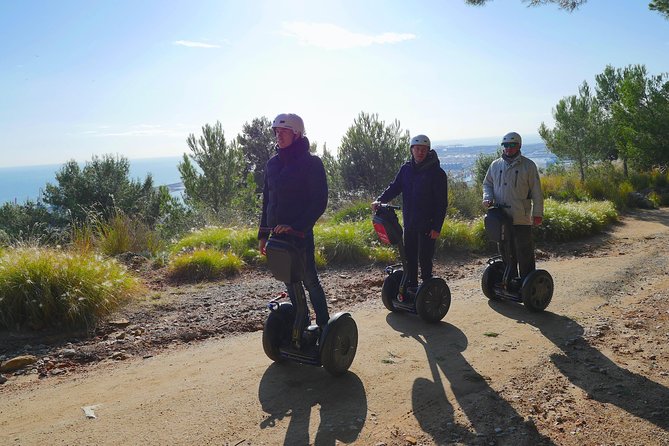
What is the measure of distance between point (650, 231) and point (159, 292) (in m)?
11.7

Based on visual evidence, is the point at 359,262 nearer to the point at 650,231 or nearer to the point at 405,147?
the point at 650,231

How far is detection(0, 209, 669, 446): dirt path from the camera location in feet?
11.8

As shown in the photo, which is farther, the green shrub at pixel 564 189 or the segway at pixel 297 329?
the green shrub at pixel 564 189

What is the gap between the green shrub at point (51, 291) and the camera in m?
5.93

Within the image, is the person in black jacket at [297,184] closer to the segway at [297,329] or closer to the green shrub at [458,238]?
the segway at [297,329]

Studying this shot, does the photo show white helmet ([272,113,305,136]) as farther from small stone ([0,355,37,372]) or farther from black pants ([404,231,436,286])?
small stone ([0,355,37,372])

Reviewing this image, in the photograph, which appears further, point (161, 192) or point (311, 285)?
point (161, 192)

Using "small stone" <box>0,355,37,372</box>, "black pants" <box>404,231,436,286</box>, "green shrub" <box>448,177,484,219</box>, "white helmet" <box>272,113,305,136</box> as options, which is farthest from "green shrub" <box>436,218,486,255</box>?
"small stone" <box>0,355,37,372</box>

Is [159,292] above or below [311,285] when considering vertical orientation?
below

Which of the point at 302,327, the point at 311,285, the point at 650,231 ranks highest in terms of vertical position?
the point at 311,285

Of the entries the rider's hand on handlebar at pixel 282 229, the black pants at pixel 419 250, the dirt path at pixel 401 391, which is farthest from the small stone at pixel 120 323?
the black pants at pixel 419 250

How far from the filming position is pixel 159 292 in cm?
765

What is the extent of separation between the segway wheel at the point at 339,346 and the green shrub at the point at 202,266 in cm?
474

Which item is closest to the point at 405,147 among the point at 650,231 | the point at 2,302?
the point at 650,231
